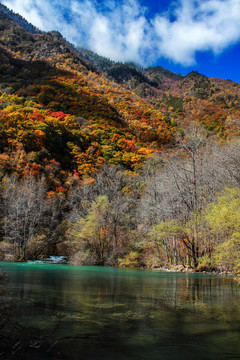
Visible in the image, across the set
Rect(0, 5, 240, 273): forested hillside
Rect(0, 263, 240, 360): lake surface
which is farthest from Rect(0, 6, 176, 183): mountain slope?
Rect(0, 263, 240, 360): lake surface

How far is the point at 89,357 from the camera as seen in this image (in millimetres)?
4684

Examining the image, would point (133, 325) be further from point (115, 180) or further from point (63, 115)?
point (63, 115)

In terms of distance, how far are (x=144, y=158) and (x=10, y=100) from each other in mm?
36925

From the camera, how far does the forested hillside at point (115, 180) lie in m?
26.0

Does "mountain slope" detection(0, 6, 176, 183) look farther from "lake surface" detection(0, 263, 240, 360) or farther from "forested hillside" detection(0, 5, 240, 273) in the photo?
"lake surface" detection(0, 263, 240, 360)

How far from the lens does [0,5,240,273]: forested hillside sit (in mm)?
26047

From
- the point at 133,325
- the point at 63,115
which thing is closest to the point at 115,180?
the point at 133,325

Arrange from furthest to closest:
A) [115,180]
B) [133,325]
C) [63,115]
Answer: [63,115] < [115,180] < [133,325]

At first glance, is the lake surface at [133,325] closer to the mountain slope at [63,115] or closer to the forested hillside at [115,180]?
the forested hillside at [115,180]

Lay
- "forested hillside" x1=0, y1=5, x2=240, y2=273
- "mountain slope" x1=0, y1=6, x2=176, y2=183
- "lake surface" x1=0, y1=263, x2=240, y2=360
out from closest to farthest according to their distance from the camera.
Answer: "lake surface" x1=0, y1=263, x2=240, y2=360, "forested hillside" x1=0, y1=5, x2=240, y2=273, "mountain slope" x1=0, y1=6, x2=176, y2=183

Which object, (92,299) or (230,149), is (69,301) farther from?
(230,149)

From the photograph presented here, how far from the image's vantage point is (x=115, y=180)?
141 feet

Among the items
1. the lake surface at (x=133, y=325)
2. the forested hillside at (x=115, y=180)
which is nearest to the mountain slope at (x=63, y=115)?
the forested hillside at (x=115, y=180)

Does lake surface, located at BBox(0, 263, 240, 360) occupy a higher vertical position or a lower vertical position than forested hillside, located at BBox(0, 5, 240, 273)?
lower
